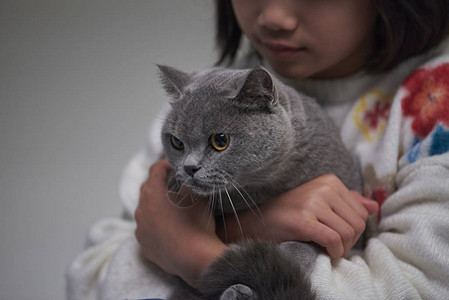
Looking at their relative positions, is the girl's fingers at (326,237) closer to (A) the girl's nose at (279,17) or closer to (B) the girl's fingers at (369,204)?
(B) the girl's fingers at (369,204)

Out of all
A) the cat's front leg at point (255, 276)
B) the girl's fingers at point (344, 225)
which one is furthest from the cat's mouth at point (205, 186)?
the girl's fingers at point (344, 225)

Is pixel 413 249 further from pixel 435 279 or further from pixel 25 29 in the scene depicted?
pixel 25 29

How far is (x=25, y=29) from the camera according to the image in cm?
136

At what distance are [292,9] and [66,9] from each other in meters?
0.88

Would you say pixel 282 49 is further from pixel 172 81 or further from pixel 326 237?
pixel 326 237

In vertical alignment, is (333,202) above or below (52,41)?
below

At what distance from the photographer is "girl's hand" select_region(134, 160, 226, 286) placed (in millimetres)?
860

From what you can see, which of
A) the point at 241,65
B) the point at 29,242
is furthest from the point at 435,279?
the point at 29,242

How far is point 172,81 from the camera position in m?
0.87

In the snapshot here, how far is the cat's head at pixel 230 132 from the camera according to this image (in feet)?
2.46

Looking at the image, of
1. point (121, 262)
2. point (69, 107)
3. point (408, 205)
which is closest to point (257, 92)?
point (408, 205)

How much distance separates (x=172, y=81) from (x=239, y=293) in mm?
449

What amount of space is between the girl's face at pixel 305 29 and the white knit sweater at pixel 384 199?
5.6 inches

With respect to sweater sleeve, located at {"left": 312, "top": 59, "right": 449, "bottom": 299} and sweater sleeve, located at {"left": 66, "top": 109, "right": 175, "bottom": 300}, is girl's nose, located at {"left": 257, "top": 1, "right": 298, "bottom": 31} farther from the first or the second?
sweater sleeve, located at {"left": 66, "top": 109, "right": 175, "bottom": 300}
